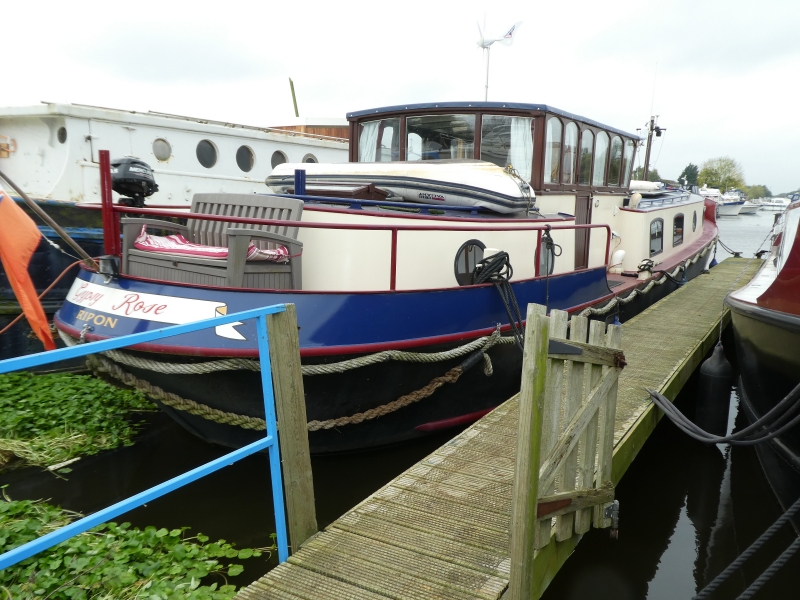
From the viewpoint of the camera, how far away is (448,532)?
2.98 metres

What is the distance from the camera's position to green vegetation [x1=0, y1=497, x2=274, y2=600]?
2.94 metres

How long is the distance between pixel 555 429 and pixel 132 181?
4.28 m

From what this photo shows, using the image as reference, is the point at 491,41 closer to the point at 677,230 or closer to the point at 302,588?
the point at 677,230

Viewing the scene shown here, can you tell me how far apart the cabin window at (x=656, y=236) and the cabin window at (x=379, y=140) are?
4501mm

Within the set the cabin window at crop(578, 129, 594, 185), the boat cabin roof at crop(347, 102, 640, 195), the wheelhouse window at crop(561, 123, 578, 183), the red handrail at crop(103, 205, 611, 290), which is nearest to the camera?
the red handrail at crop(103, 205, 611, 290)

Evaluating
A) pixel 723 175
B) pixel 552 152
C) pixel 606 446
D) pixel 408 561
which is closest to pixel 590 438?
pixel 606 446

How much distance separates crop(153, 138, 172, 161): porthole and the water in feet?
19.6

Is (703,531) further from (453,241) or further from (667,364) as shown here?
(453,241)

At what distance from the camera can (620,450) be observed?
3785mm

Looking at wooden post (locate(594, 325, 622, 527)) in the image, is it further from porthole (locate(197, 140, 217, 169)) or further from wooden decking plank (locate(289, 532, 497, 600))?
porthole (locate(197, 140, 217, 169))

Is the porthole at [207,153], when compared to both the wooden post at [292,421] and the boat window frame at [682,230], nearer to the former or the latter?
the boat window frame at [682,230]

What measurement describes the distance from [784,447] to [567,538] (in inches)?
Answer: 82.9

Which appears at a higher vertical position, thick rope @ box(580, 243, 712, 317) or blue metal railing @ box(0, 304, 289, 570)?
blue metal railing @ box(0, 304, 289, 570)

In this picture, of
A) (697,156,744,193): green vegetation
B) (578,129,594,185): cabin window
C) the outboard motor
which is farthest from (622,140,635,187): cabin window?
(697,156,744,193): green vegetation
